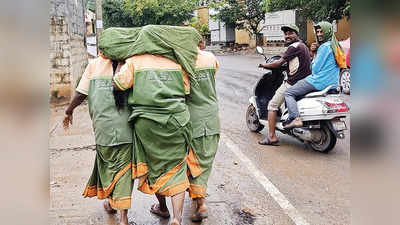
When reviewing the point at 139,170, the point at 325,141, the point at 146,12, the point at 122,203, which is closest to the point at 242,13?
the point at 146,12

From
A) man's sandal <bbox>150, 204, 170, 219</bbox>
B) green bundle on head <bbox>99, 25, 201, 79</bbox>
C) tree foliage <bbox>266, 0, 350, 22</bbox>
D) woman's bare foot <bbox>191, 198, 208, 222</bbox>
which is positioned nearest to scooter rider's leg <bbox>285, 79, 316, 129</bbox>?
woman's bare foot <bbox>191, 198, 208, 222</bbox>

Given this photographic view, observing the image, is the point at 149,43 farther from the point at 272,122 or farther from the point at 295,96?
the point at 272,122

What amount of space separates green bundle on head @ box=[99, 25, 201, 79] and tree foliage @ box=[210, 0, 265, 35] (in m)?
28.2

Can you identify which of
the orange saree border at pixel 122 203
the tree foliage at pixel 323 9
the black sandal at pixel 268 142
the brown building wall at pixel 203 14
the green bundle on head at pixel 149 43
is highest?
the brown building wall at pixel 203 14

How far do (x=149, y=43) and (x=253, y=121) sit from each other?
4.27 m

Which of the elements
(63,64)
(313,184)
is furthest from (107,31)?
(63,64)

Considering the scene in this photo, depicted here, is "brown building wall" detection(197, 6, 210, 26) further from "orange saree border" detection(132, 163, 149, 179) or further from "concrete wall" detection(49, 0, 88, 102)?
"orange saree border" detection(132, 163, 149, 179)

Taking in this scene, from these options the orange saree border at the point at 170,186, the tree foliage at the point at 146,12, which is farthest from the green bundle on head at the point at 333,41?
the tree foliage at the point at 146,12

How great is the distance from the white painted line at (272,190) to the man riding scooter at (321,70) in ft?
2.78

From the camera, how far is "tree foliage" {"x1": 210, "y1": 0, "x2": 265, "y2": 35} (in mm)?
31000

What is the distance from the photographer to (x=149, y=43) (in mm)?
3199

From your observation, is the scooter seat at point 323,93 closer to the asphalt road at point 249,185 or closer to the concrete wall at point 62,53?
the asphalt road at point 249,185

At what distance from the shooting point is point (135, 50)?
319cm

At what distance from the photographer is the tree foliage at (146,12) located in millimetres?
30875
